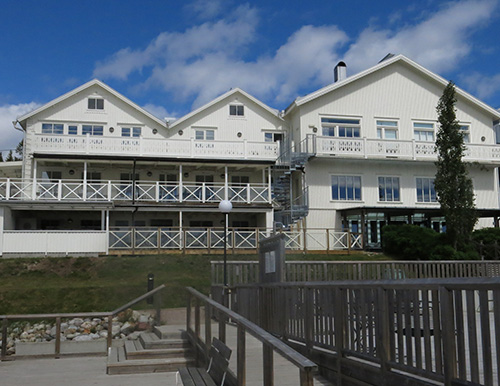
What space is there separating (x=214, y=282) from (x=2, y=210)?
15.2m

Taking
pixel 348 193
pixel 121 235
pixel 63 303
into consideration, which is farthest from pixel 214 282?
pixel 348 193

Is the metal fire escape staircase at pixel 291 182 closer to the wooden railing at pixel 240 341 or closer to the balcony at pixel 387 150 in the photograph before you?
the balcony at pixel 387 150

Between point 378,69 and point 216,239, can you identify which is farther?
point 378,69

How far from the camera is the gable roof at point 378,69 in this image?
32.3 m

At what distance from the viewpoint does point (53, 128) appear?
32438 millimetres

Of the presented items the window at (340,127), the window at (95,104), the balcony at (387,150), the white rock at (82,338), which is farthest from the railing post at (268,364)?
the window at (95,104)

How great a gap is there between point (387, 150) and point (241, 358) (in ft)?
91.9

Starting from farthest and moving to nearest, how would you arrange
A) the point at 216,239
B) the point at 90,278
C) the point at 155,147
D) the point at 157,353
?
the point at 155,147
the point at 216,239
the point at 90,278
the point at 157,353

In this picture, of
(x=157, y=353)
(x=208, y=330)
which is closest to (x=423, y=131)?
(x=157, y=353)

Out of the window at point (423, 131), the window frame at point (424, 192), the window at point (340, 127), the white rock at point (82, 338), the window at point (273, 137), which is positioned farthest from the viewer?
the window at point (273, 137)

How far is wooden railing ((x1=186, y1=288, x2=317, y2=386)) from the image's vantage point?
3490mm

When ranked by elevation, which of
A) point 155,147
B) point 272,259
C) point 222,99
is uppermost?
point 222,99

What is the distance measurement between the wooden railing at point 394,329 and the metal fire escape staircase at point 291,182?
21.7m

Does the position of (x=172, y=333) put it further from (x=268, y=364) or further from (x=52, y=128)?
(x=52, y=128)
